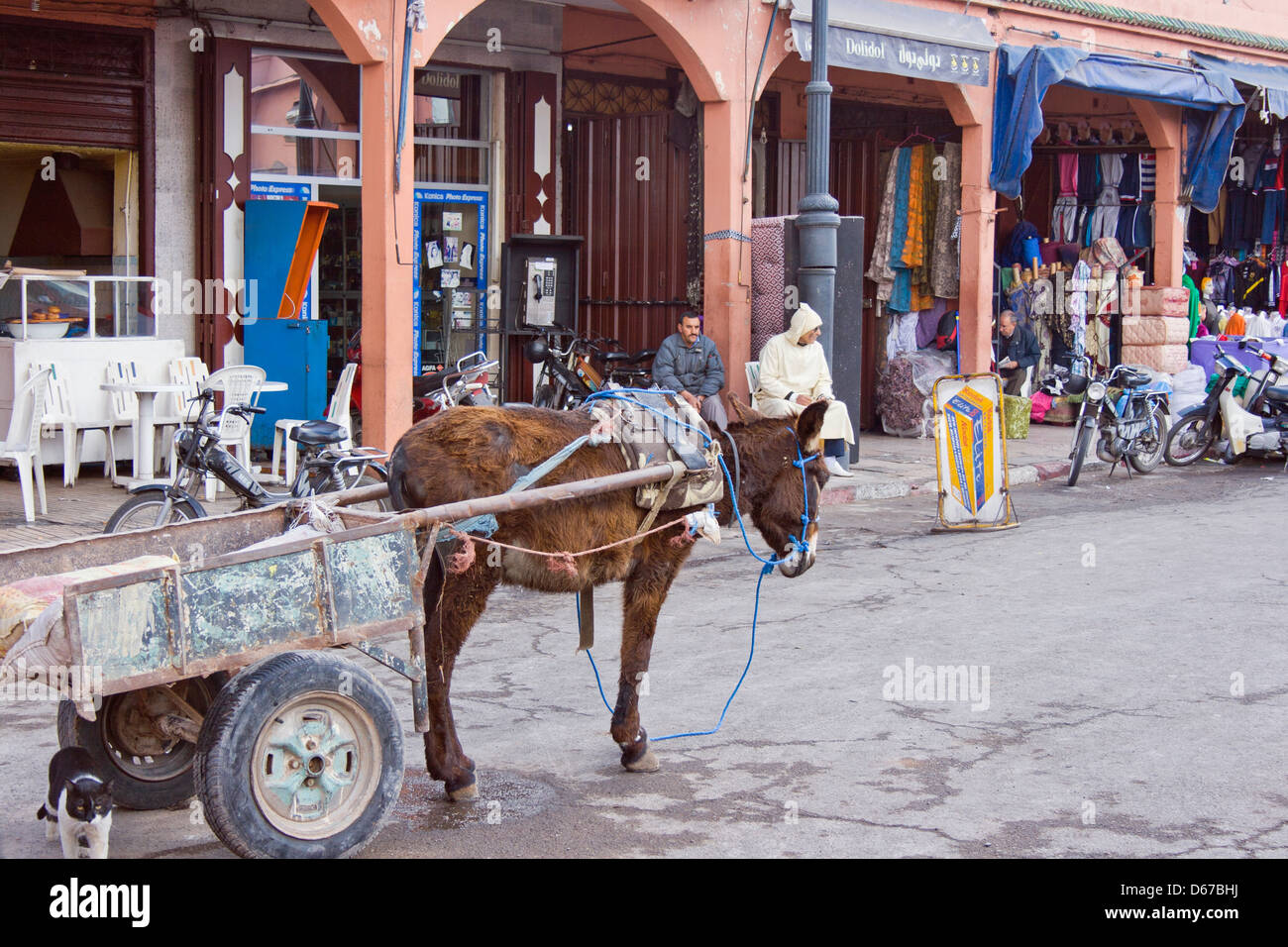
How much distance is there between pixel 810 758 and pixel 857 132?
1426 centimetres

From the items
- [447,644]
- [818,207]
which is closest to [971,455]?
[818,207]

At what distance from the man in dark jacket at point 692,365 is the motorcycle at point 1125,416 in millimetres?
3699

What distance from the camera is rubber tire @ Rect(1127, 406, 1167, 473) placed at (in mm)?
14406

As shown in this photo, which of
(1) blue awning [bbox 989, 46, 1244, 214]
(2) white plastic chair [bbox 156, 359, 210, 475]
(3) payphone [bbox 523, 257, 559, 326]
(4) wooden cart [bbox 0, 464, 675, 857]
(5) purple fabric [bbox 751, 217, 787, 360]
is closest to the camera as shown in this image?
(4) wooden cart [bbox 0, 464, 675, 857]

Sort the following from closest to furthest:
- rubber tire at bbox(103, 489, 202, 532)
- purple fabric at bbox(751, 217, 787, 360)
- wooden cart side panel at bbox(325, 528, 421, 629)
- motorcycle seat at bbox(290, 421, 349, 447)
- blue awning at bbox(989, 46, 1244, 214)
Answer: wooden cart side panel at bbox(325, 528, 421, 629)
rubber tire at bbox(103, 489, 202, 532)
motorcycle seat at bbox(290, 421, 349, 447)
purple fabric at bbox(751, 217, 787, 360)
blue awning at bbox(989, 46, 1244, 214)

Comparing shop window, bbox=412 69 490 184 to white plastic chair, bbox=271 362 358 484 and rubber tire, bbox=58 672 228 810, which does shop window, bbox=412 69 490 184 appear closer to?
white plastic chair, bbox=271 362 358 484

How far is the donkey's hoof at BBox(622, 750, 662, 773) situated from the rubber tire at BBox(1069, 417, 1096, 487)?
9.25m

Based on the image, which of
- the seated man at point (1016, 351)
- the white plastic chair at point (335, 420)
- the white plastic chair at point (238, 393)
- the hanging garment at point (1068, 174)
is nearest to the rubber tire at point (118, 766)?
the white plastic chair at point (335, 420)

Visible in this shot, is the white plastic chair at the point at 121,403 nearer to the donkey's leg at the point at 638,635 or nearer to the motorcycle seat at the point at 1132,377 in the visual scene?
the donkey's leg at the point at 638,635

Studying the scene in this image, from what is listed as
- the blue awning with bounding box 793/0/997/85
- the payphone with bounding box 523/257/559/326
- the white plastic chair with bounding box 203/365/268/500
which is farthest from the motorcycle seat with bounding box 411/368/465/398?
the blue awning with bounding box 793/0/997/85

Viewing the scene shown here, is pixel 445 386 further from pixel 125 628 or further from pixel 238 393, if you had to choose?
pixel 125 628

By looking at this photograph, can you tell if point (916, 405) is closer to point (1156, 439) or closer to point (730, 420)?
point (1156, 439)

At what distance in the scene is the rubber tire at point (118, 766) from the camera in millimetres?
4621

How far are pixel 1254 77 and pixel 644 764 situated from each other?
16.0 metres
